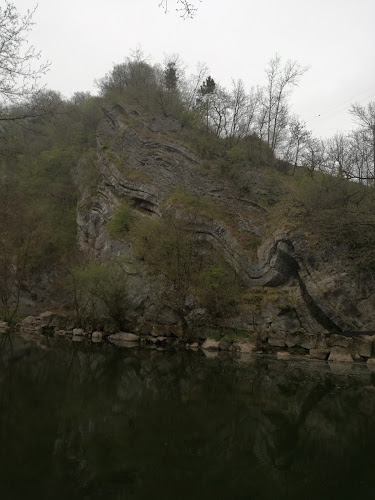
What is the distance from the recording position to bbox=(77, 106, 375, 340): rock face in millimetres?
25375

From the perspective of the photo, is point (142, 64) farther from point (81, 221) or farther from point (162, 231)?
point (162, 231)

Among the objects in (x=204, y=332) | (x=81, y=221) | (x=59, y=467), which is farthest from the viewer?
(x=81, y=221)

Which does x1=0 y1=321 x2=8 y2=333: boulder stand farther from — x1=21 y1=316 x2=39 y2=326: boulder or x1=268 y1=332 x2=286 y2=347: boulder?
x1=268 y1=332 x2=286 y2=347: boulder

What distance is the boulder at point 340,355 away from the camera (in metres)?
22.0

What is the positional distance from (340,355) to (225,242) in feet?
40.3

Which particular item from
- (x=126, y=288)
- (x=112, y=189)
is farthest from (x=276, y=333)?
(x=112, y=189)

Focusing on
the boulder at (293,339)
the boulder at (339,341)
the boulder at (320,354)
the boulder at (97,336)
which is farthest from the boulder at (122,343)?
the boulder at (339,341)

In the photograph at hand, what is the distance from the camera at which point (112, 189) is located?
4031 cm

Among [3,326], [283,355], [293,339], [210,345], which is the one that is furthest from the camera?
[3,326]

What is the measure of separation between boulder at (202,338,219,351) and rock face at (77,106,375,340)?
2.07 metres

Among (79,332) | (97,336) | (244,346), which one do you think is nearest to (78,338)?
(97,336)

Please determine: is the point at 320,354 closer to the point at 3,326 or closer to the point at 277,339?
the point at 277,339

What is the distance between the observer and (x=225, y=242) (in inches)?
1225

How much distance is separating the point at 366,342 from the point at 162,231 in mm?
15514
